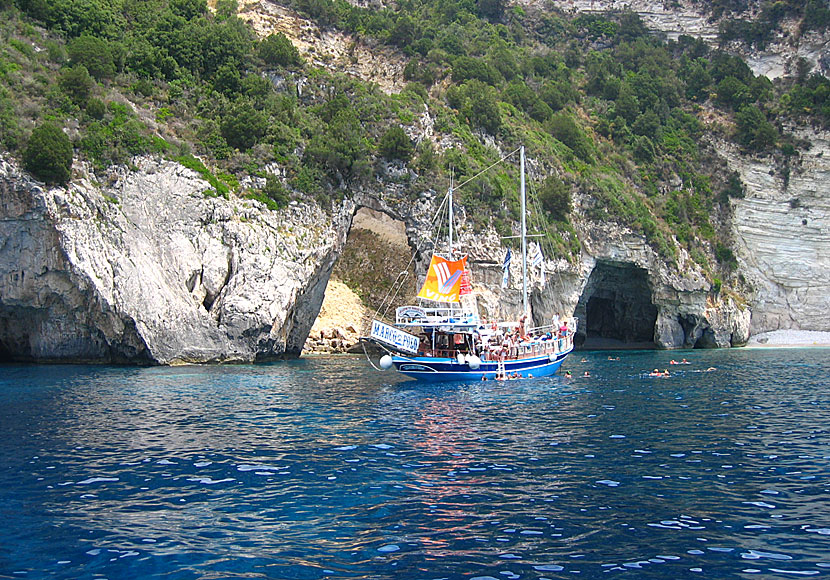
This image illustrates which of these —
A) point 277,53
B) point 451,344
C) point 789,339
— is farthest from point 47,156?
point 789,339

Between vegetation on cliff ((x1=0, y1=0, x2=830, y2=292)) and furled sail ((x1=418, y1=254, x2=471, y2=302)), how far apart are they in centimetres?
1579

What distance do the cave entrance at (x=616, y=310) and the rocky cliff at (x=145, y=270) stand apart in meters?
36.1

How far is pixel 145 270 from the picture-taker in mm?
40062

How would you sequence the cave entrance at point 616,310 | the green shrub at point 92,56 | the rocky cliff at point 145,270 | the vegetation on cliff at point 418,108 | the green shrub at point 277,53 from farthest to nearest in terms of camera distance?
the cave entrance at point 616,310 → the green shrub at point 277,53 → the green shrub at point 92,56 → the vegetation on cliff at point 418,108 → the rocky cliff at point 145,270

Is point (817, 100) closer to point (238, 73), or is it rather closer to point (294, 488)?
point (238, 73)

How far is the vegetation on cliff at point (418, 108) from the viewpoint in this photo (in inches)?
1813

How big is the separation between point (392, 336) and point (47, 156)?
22.4 m

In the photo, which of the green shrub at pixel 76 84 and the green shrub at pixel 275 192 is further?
the green shrub at pixel 275 192

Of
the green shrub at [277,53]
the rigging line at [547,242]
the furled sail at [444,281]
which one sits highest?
the green shrub at [277,53]

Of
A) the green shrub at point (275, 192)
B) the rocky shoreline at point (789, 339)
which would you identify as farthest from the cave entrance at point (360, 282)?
the rocky shoreline at point (789, 339)

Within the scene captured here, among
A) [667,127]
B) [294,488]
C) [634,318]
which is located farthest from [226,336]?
[667,127]

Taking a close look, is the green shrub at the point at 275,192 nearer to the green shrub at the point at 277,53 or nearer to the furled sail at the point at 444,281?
the furled sail at the point at 444,281

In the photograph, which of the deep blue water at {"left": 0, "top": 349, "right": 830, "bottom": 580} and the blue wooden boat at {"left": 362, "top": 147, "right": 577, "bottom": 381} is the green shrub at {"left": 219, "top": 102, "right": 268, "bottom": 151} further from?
the deep blue water at {"left": 0, "top": 349, "right": 830, "bottom": 580}

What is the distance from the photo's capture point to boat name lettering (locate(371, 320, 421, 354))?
35062 millimetres
